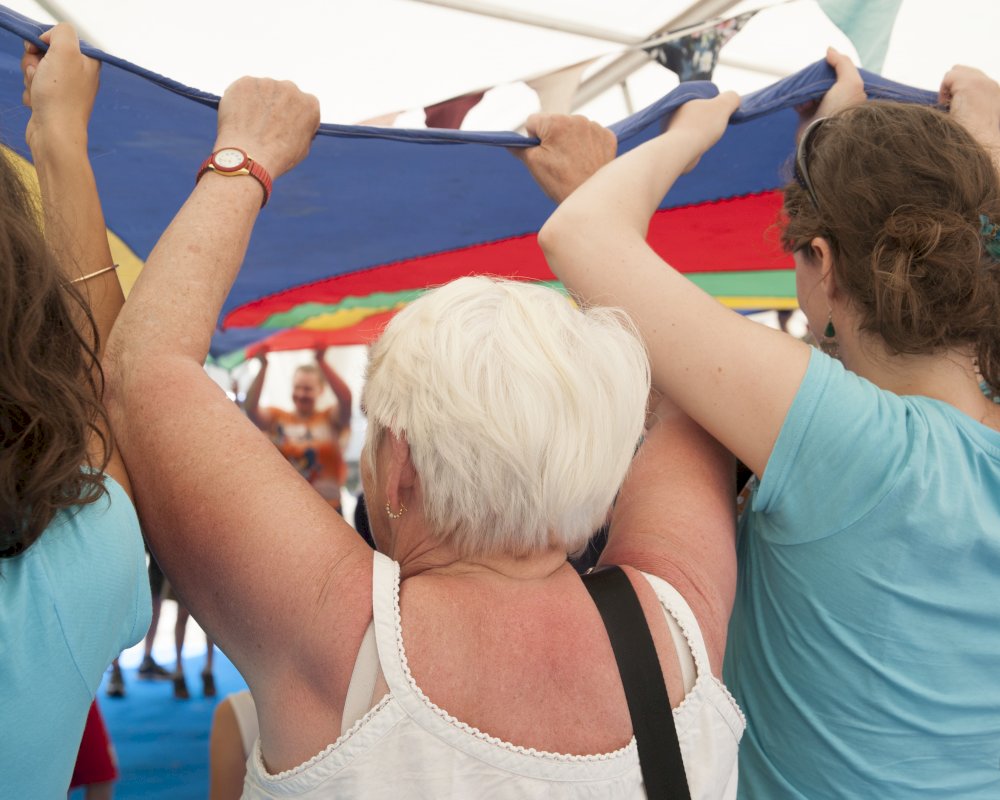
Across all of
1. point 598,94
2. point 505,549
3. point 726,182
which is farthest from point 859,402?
point 598,94

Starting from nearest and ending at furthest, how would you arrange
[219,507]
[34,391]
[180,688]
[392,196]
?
1. [34,391]
2. [219,507]
3. [392,196]
4. [180,688]

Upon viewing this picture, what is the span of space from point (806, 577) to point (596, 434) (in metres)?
0.36

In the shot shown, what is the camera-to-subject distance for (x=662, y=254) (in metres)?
2.76

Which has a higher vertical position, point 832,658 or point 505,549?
point 505,549

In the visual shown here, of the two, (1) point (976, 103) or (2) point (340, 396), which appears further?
(2) point (340, 396)

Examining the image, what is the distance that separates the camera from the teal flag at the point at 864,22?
197cm

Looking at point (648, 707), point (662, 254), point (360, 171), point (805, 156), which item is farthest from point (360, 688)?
point (662, 254)

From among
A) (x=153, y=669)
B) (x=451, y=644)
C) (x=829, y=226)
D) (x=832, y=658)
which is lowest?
(x=153, y=669)

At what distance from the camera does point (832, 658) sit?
1052 mm

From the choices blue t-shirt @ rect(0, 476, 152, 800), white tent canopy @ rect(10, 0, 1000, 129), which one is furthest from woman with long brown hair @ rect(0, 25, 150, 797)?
white tent canopy @ rect(10, 0, 1000, 129)

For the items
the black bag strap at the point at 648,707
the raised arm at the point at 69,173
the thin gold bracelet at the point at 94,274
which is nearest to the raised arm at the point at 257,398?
the raised arm at the point at 69,173

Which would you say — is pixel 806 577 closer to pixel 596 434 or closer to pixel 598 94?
pixel 596 434

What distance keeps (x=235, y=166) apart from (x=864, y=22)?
1.62 m

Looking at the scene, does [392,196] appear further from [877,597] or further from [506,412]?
[877,597]
